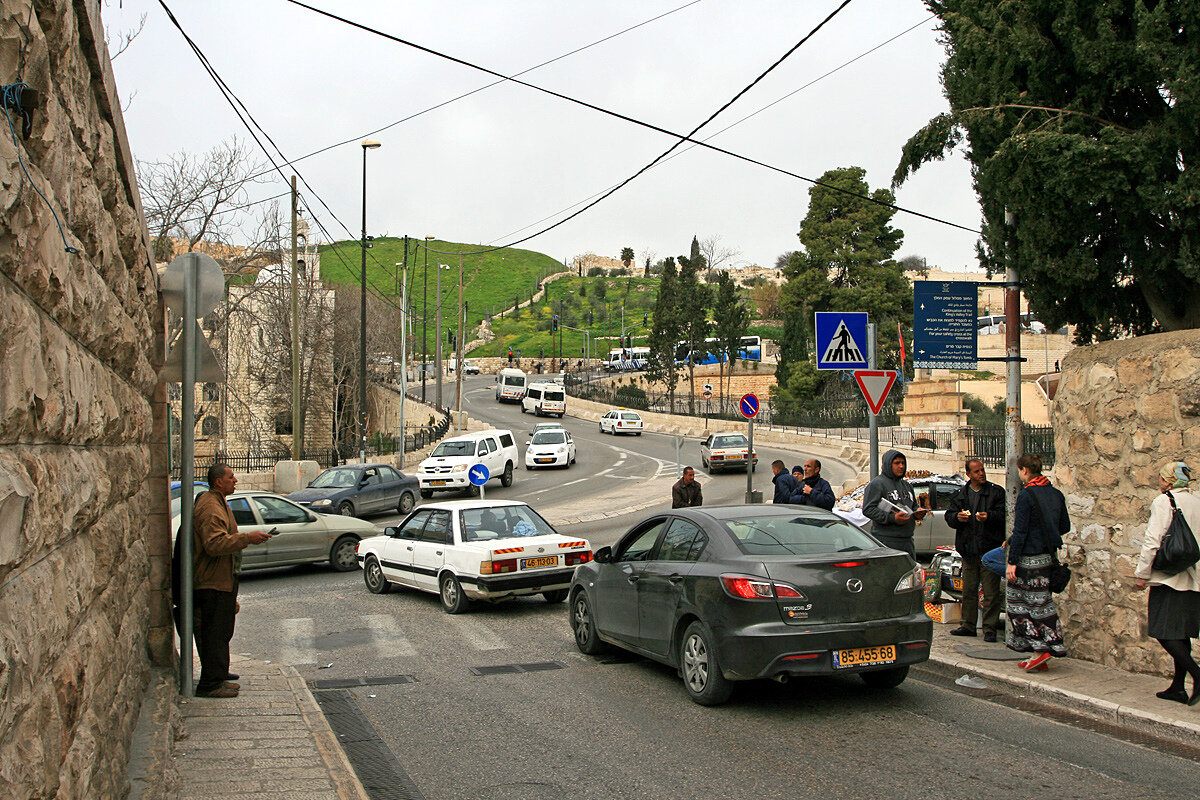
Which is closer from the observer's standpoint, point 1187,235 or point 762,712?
point 762,712

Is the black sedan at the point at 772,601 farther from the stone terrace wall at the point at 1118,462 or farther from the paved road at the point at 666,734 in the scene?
the stone terrace wall at the point at 1118,462

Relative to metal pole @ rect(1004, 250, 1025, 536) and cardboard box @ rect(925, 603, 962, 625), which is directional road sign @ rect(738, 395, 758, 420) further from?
metal pole @ rect(1004, 250, 1025, 536)

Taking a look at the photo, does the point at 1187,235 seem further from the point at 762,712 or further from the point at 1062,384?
the point at 762,712

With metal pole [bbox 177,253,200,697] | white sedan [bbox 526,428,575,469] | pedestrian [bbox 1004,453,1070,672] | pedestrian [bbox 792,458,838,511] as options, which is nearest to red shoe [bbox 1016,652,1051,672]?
pedestrian [bbox 1004,453,1070,672]

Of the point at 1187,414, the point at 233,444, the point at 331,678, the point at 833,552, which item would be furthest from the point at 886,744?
the point at 233,444

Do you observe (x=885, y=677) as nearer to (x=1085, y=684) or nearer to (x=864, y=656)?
(x=864, y=656)

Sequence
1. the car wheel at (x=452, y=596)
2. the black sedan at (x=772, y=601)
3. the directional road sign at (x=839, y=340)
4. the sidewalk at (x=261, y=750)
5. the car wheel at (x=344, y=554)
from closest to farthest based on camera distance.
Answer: the sidewalk at (x=261, y=750)
the black sedan at (x=772, y=601)
the car wheel at (x=452, y=596)
the directional road sign at (x=839, y=340)
the car wheel at (x=344, y=554)

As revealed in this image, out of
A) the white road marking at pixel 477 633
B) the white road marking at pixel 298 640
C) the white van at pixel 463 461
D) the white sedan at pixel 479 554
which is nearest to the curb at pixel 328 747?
the white road marking at pixel 298 640

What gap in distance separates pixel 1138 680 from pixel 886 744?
268 cm

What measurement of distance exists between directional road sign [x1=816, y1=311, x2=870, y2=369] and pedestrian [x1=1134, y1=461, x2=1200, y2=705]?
6.05m

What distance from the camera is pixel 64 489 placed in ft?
10.7

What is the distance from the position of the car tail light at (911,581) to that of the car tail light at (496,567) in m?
5.59

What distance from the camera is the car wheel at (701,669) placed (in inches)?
293

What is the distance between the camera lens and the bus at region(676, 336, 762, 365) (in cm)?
7436
